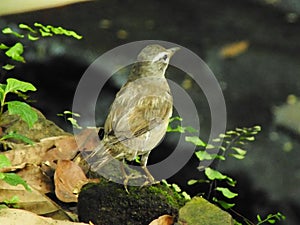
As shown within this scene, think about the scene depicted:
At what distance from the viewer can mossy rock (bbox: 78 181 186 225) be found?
192 cm

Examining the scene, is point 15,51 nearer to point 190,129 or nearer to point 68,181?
point 68,181

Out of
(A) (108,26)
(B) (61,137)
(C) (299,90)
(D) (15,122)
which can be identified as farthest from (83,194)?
(C) (299,90)

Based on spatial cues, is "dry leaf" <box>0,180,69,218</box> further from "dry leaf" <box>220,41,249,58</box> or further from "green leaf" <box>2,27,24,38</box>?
"dry leaf" <box>220,41,249,58</box>

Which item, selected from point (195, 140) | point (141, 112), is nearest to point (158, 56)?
point (141, 112)

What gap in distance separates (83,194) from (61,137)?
30 cm

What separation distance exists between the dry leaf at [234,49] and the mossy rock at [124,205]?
0.56m

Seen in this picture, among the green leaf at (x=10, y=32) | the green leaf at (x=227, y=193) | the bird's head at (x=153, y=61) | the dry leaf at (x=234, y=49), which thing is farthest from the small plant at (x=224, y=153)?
the green leaf at (x=10, y=32)

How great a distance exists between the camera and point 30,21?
2385 millimetres

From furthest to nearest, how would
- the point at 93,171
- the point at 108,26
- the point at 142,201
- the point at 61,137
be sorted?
the point at 108,26
the point at 61,137
the point at 93,171
the point at 142,201

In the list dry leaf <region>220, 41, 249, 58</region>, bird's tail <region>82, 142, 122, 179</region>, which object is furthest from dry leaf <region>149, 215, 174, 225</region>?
dry leaf <region>220, 41, 249, 58</region>

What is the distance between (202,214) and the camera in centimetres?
204

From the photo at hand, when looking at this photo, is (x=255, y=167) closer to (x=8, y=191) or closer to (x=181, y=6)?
(x=181, y=6)

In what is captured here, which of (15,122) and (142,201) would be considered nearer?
(142,201)

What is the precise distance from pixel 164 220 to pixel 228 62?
61cm
